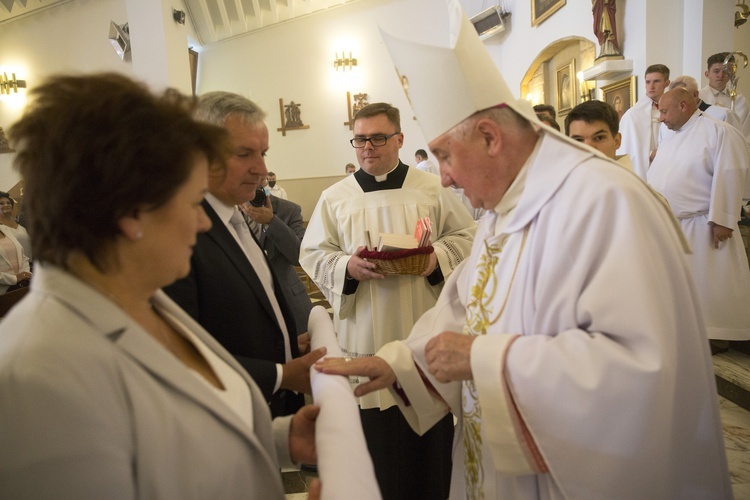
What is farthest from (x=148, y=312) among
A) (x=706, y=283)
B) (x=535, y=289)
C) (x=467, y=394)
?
(x=706, y=283)

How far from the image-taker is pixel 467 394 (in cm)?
169

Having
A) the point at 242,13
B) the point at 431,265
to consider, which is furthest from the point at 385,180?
the point at 242,13

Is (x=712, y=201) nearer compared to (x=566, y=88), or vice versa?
(x=712, y=201)

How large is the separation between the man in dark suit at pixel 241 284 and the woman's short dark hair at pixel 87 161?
1.68 ft

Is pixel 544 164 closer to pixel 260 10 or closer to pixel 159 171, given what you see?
pixel 159 171

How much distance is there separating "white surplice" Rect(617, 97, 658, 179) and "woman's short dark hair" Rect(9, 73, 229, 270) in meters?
5.67

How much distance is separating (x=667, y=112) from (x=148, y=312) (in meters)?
4.53

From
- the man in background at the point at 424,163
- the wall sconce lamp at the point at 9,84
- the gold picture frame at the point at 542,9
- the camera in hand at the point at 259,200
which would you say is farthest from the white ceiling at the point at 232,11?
the camera in hand at the point at 259,200

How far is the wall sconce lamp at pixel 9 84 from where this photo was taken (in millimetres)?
12375

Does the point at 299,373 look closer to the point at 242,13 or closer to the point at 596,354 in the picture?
the point at 596,354

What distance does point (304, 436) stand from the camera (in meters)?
1.27

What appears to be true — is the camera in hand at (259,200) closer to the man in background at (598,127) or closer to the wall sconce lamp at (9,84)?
the man in background at (598,127)

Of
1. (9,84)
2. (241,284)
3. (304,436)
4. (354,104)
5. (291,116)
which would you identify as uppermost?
(9,84)

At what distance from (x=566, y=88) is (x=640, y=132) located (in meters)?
3.86
